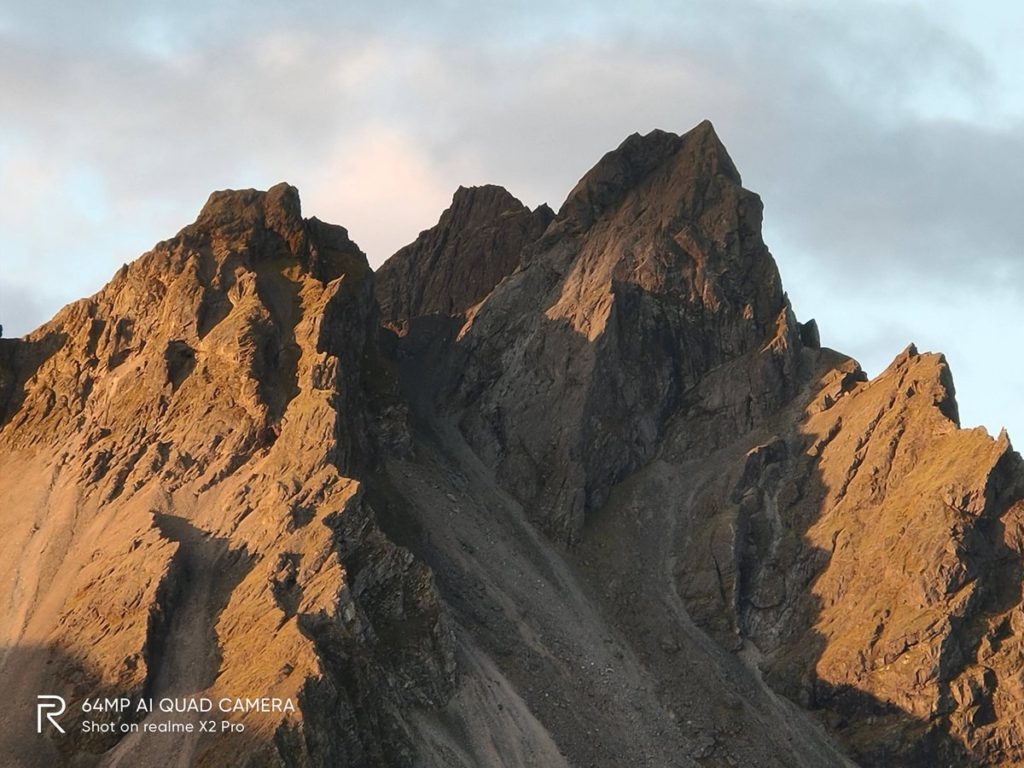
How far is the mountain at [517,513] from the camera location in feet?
427

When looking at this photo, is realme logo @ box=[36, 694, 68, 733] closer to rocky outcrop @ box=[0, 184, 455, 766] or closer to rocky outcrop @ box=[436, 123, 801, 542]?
rocky outcrop @ box=[0, 184, 455, 766]

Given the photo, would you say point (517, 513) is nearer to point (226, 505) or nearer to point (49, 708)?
point (226, 505)

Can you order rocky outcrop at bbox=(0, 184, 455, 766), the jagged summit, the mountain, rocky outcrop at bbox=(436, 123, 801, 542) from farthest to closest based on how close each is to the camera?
the jagged summit < rocky outcrop at bbox=(436, 123, 801, 542) < the mountain < rocky outcrop at bbox=(0, 184, 455, 766)

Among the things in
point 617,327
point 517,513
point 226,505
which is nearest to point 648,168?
point 617,327

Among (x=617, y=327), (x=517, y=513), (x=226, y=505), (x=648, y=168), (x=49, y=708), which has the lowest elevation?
(x=49, y=708)

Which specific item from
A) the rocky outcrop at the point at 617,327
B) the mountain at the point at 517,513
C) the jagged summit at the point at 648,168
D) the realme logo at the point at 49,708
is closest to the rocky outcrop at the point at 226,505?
the mountain at the point at 517,513

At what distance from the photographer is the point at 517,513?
17188 cm

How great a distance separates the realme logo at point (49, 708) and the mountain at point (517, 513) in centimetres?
78

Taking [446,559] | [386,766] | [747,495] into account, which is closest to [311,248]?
[446,559]

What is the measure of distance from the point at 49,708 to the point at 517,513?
58.4m

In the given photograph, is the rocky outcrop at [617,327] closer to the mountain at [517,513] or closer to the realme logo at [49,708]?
the mountain at [517,513]

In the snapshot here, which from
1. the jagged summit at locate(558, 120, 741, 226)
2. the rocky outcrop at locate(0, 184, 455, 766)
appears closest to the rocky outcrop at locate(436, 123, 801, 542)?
the jagged summit at locate(558, 120, 741, 226)

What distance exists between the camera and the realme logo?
123375mm

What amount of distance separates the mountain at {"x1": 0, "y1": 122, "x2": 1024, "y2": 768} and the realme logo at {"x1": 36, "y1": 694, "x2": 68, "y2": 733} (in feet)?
2.54
